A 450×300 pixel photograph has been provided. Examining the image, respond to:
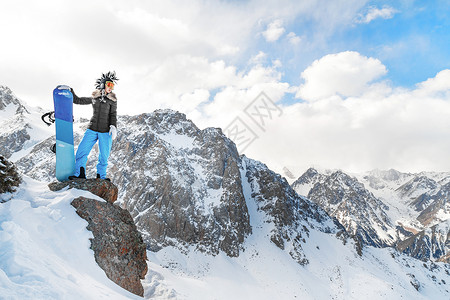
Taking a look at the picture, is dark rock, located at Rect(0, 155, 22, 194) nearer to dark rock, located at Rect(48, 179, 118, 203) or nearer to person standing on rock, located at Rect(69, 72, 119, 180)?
dark rock, located at Rect(48, 179, 118, 203)

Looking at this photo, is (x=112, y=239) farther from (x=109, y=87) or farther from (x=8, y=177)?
(x=109, y=87)

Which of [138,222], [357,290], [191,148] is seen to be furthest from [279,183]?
[138,222]

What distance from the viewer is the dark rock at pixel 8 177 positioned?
335 inches

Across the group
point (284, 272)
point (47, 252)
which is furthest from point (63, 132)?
point (284, 272)

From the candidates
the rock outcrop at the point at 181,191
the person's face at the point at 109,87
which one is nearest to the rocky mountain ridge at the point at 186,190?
the rock outcrop at the point at 181,191

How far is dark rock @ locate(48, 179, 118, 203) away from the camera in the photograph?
10031mm

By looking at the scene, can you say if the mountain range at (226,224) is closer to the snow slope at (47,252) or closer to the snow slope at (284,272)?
the snow slope at (284,272)

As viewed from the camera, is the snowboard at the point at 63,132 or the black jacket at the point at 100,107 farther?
the black jacket at the point at 100,107

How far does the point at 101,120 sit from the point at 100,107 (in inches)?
21.0

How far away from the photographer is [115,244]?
881 cm

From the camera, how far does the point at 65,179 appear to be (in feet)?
35.1

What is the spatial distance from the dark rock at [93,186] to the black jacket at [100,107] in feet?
7.12

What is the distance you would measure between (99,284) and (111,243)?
2148 millimetres

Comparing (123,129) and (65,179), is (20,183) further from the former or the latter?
(123,129)
